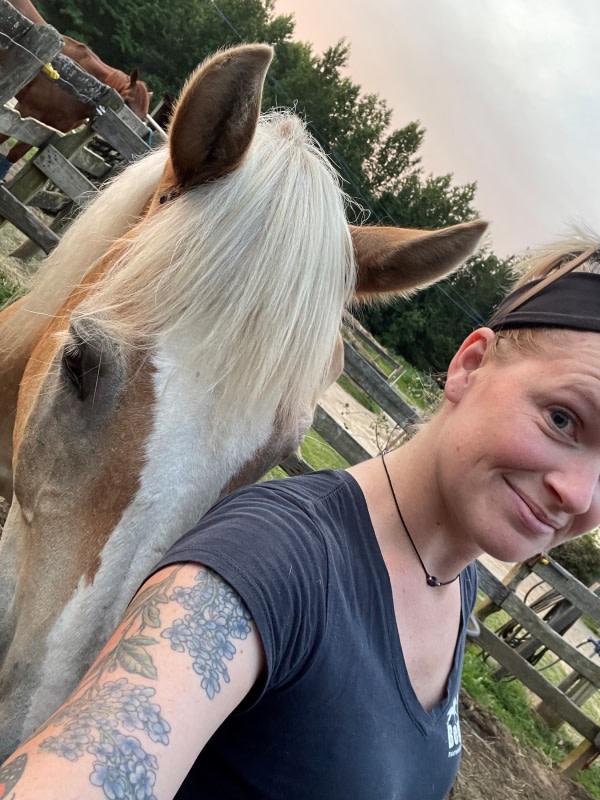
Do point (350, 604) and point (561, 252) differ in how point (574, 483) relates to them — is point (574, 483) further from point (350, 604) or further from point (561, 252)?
point (561, 252)

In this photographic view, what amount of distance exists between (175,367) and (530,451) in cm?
78

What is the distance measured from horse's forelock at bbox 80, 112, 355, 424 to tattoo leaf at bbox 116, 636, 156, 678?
0.65 metres

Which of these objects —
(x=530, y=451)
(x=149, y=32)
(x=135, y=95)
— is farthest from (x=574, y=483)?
(x=149, y=32)

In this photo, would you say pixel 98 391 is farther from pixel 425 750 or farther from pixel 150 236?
pixel 425 750

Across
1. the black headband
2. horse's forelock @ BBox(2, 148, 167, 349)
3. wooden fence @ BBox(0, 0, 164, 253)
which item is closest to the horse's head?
wooden fence @ BBox(0, 0, 164, 253)

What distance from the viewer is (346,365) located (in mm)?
4469

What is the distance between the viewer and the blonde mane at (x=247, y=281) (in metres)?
1.35

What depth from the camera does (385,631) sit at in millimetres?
1083

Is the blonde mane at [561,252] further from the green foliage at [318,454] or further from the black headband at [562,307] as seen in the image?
the green foliage at [318,454]

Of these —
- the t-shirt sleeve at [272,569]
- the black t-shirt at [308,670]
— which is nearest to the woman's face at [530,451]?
the black t-shirt at [308,670]

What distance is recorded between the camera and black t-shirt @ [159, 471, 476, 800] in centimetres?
88

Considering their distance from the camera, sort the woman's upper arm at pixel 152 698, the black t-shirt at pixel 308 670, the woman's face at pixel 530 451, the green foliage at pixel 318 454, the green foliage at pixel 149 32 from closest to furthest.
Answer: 1. the woman's upper arm at pixel 152 698
2. the black t-shirt at pixel 308 670
3. the woman's face at pixel 530 451
4. the green foliage at pixel 318 454
5. the green foliage at pixel 149 32

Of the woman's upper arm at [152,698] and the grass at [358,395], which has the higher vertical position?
the grass at [358,395]

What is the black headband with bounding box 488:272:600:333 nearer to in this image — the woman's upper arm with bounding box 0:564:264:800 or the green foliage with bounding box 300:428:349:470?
the woman's upper arm with bounding box 0:564:264:800
